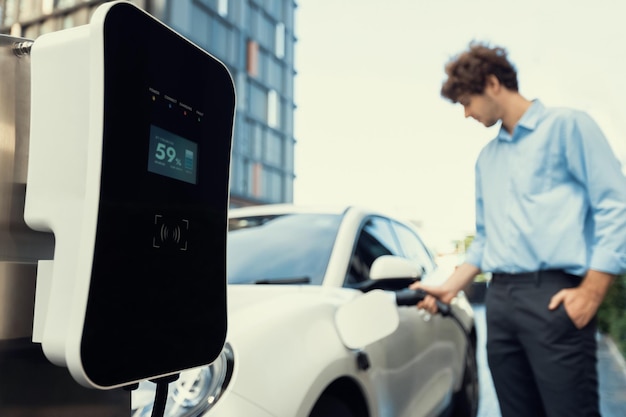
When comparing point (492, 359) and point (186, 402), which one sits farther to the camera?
point (492, 359)

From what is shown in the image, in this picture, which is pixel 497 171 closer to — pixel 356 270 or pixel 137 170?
pixel 356 270

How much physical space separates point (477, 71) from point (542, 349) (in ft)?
3.09

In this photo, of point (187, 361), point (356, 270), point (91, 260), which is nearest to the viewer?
point (91, 260)

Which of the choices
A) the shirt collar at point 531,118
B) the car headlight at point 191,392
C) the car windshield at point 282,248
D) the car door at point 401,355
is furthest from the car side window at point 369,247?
the car headlight at point 191,392

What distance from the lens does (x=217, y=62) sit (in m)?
0.88

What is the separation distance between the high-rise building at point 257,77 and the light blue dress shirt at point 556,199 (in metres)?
27.9

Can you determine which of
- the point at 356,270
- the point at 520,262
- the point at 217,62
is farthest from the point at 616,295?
the point at 217,62

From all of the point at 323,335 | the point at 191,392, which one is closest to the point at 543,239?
the point at 323,335

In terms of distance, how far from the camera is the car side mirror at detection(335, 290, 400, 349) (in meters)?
1.50

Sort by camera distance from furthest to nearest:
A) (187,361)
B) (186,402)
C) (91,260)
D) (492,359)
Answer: (492,359) → (186,402) → (187,361) → (91,260)

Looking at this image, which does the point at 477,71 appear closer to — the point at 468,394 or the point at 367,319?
the point at 367,319

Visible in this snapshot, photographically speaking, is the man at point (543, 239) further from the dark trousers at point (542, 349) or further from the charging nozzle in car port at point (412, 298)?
the charging nozzle in car port at point (412, 298)

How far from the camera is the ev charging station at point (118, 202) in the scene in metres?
0.65

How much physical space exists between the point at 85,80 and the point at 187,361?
0.37 m
